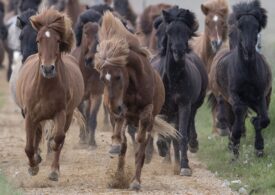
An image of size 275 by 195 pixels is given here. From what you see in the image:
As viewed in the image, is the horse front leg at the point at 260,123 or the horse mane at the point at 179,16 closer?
the horse mane at the point at 179,16

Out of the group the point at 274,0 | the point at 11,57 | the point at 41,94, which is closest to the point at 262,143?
the point at 41,94

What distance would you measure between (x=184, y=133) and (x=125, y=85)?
7.13 feet

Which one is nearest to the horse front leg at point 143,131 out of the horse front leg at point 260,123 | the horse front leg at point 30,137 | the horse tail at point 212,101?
the horse front leg at point 30,137

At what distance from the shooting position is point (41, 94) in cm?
1278

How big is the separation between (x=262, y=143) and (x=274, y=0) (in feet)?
67.8

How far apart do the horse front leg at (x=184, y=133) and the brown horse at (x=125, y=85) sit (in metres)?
1.10

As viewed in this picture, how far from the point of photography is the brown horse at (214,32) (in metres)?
18.8

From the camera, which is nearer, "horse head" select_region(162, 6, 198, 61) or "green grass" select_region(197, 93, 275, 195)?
"green grass" select_region(197, 93, 275, 195)

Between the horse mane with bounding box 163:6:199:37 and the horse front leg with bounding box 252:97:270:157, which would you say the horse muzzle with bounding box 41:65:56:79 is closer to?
the horse mane with bounding box 163:6:199:37

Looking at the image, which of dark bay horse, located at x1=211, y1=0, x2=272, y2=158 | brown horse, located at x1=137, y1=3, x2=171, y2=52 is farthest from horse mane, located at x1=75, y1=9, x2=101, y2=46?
brown horse, located at x1=137, y1=3, x2=171, y2=52

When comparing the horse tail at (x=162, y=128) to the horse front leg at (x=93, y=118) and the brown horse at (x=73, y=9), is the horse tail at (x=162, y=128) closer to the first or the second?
the horse front leg at (x=93, y=118)

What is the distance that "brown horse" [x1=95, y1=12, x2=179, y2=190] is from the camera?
40.1ft

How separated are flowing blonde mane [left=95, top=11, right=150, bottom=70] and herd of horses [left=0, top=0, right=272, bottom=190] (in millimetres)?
12

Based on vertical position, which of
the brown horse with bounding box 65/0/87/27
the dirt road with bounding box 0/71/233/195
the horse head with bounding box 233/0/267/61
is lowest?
the dirt road with bounding box 0/71/233/195
